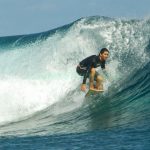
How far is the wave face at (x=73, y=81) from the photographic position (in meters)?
11.5

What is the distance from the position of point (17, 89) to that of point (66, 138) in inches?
245

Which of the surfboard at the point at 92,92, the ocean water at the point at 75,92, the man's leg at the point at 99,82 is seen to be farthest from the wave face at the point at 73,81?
the man's leg at the point at 99,82

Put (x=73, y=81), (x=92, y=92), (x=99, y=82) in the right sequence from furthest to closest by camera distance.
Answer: (x=73, y=81) < (x=92, y=92) < (x=99, y=82)

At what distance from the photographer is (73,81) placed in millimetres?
15438

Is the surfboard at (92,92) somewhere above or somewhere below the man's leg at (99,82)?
below

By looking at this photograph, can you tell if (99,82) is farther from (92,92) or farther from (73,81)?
(73,81)

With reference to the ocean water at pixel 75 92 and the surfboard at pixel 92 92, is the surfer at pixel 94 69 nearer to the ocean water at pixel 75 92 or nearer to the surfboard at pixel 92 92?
the surfboard at pixel 92 92


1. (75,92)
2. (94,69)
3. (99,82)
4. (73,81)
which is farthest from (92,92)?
(73,81)

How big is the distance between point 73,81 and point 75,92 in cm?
107

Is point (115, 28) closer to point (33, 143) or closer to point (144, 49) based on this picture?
point (144, 49)

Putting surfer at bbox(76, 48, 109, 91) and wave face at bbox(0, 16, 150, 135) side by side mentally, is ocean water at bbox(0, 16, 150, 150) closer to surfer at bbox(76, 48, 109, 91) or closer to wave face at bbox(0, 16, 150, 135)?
wave face at bbox(0, 16, 150, 135)

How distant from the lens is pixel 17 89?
15.4 metres

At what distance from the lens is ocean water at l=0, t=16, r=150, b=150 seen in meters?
9.38

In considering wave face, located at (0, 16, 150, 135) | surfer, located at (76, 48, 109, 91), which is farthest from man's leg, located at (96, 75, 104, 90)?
wave face, located at (0, 16, 150, 135)
